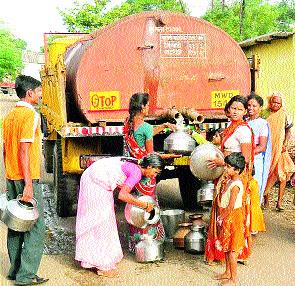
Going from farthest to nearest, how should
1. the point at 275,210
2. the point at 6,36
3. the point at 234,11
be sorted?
1. the point at 6,36
2. the point at 234,11
3. the point at 275,210

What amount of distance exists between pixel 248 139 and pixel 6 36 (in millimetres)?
55381

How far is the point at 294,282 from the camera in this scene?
466cm

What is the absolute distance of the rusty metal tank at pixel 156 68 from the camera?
6.24 metres

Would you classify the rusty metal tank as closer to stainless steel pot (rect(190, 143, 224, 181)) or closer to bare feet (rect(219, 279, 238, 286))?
stainless steel pot (rect(190, 143, 224, 181))

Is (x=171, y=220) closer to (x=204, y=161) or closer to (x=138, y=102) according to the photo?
(x=204, y=161)

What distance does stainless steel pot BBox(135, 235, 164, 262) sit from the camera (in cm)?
520

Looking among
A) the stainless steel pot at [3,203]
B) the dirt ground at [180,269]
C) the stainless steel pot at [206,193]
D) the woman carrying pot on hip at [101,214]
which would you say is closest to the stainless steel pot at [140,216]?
the woman carrying pot on hip at [101,214]

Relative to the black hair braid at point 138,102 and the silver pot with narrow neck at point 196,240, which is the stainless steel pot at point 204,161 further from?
the black hair braid at point 138,102

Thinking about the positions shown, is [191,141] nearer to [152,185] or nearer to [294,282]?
[152,185]

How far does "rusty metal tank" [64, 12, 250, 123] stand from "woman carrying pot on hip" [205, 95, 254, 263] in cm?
160

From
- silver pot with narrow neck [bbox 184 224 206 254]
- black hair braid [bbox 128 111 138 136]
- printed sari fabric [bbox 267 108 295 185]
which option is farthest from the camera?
printed sari fabric [bbox 267 108 295 185]

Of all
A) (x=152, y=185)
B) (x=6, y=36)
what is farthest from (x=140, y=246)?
(x=6, y=36)

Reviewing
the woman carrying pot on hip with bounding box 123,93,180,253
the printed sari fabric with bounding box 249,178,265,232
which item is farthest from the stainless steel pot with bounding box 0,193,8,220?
the printed sari fabric with bounding box 249,178,265,232

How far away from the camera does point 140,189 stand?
5.25 meters
